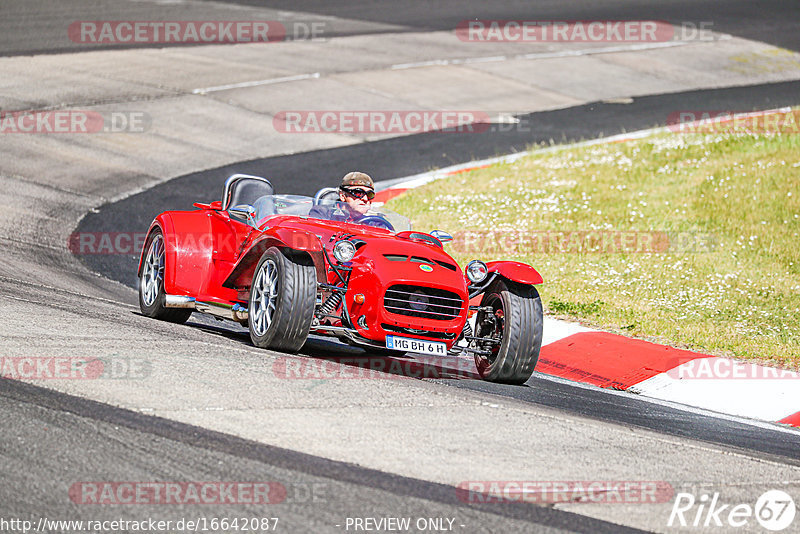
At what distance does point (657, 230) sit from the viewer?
13.2 meters

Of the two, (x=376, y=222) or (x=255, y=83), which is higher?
(x=255, y=83)

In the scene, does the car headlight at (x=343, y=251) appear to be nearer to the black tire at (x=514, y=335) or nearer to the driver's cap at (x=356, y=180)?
the black tire at (x=514, y=335)

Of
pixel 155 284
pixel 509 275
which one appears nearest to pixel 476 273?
pixel 509 275

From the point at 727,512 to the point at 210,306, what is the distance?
4.99 m

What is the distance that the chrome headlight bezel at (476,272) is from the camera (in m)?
8.22

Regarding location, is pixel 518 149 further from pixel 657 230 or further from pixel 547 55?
pixel 547 55

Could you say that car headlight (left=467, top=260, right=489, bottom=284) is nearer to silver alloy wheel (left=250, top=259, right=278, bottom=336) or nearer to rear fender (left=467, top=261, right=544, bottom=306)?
rear fender (left=467, top=261, right=544, bottom=306)

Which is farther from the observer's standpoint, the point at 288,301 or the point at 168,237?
the point at 168,237

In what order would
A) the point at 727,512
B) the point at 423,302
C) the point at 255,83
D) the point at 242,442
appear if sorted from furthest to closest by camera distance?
the point at 255,83 < the point at 423,302 < the point at 242,442 < the point at 727,512

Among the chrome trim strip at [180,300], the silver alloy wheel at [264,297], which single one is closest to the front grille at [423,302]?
the silver alloy wheel at [264,297]

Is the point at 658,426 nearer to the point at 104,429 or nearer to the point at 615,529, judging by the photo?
the point at 615,529

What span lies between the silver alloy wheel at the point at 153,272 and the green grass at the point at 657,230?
388 cm

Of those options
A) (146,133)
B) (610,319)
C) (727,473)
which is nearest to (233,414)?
(727,473)

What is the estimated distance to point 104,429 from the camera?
5.37 meters
